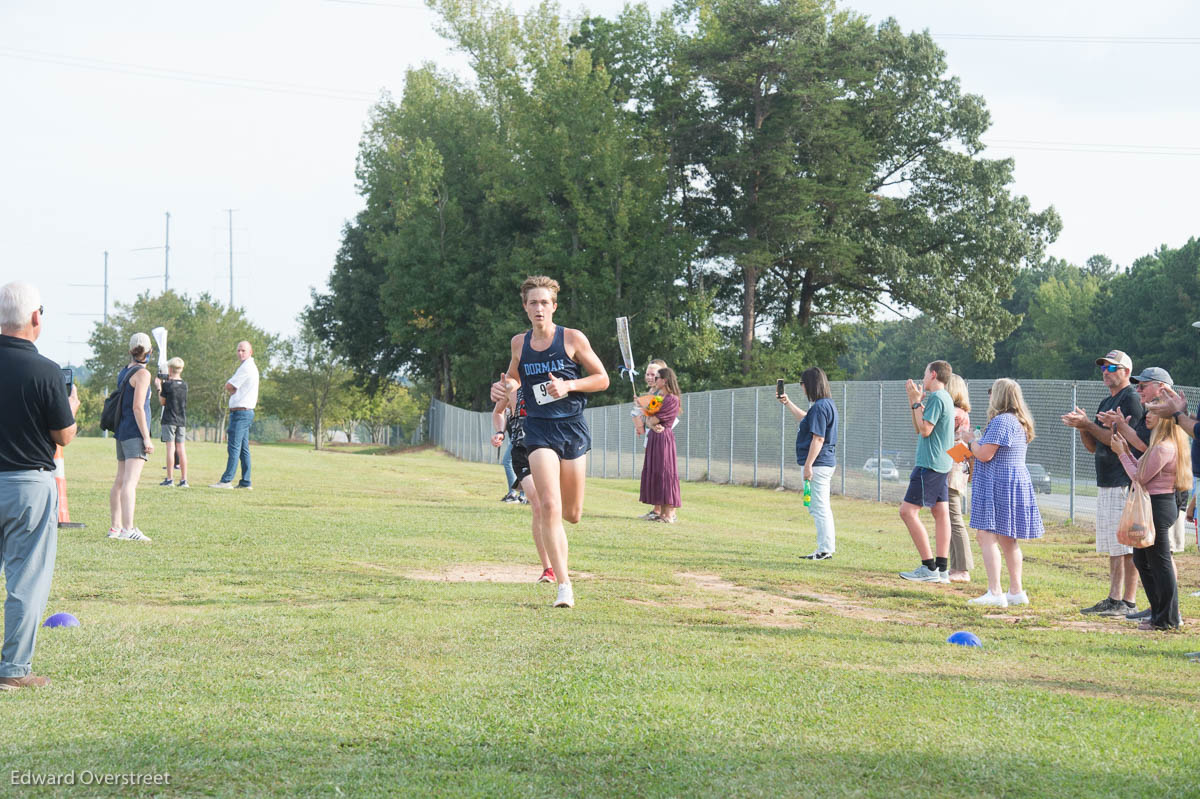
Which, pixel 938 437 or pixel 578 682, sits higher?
pixel 938 437

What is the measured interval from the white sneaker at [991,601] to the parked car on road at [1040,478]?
29.3 feet

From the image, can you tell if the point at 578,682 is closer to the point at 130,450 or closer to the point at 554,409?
the point at 554,409

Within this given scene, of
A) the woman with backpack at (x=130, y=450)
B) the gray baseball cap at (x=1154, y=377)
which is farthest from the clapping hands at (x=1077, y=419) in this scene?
the woman with backpack at (x=130, y=450)

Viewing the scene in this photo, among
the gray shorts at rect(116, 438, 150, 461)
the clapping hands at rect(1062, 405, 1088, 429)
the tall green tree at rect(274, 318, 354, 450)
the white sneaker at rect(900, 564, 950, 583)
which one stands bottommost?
the white sneaker at rect(900, 564, 950, 583)

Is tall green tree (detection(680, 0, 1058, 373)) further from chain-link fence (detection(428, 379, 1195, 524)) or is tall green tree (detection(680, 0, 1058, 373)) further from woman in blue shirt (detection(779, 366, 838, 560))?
woman in blue shirt (detection(779, 366, 838, 560))

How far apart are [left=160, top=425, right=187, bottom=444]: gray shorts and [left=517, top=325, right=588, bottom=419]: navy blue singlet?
10.5 meters

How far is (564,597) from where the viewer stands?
7.70m

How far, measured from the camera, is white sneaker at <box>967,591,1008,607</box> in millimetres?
8883

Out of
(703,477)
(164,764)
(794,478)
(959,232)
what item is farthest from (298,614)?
(959,232)

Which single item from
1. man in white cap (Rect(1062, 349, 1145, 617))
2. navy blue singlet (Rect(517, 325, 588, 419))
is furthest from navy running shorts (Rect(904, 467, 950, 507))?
navy blue singlet (Rect(517, 325, 588, 419))

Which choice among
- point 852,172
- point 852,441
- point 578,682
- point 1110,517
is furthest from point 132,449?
point 852,172

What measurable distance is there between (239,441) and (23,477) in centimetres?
1140

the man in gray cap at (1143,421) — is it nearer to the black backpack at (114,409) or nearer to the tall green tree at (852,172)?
the black backpack at (114,409)

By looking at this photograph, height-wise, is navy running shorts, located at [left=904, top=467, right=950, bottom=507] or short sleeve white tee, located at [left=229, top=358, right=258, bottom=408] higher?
short sleeve white tee, located at [left=229, top=358, right=258, bottom=408]
